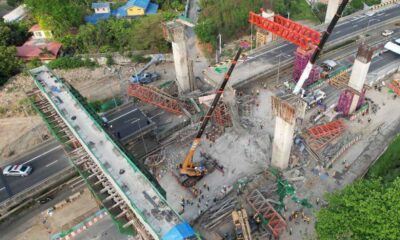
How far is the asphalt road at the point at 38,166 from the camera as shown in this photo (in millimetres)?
35906

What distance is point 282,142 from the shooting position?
118ft

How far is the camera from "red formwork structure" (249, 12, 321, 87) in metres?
49.6

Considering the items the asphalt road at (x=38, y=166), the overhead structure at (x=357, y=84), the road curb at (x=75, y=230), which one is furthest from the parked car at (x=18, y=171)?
the overhead structure at (x=357, y=84)

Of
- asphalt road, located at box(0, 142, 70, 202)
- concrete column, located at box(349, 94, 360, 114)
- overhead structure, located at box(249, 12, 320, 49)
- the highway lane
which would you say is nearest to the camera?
asphalt road, located at box(0, 142, 70, 202)

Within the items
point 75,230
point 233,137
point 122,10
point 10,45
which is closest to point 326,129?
point 233,137

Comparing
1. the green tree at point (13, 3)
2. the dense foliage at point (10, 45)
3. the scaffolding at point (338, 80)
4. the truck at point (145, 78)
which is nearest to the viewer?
the scaffolding at point (338, 80)

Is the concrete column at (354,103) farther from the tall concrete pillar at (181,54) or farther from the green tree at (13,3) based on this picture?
the green tree at (13,3)

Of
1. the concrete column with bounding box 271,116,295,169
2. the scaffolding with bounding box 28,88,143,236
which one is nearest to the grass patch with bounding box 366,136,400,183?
the concrete column with bounding box 271,116,295,169

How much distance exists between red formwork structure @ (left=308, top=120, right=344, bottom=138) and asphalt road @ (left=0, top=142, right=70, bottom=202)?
32437mm

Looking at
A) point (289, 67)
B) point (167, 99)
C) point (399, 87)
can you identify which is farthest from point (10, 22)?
point (399, 87)

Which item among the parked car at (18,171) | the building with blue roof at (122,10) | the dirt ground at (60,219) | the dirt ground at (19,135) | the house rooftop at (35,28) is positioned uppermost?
the building with blue roof at (122,10)

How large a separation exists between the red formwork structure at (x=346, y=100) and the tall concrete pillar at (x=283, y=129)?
39.4 ft

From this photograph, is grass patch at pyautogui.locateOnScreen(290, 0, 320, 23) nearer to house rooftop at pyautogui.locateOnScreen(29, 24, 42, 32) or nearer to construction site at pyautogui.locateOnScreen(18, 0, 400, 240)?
construction site at pyautogui.locateOnScreen(18, 0, 400, 240)

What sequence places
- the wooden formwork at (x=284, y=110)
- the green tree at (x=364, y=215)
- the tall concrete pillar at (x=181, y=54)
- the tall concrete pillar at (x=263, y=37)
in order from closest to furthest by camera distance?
the green tree at (x=364, y=215) < the wooden formwork at (x=284, y=110) < the tall concrete pillar at (x=181, y=54) < the tall concrete pillar at (x=263, y=37)
